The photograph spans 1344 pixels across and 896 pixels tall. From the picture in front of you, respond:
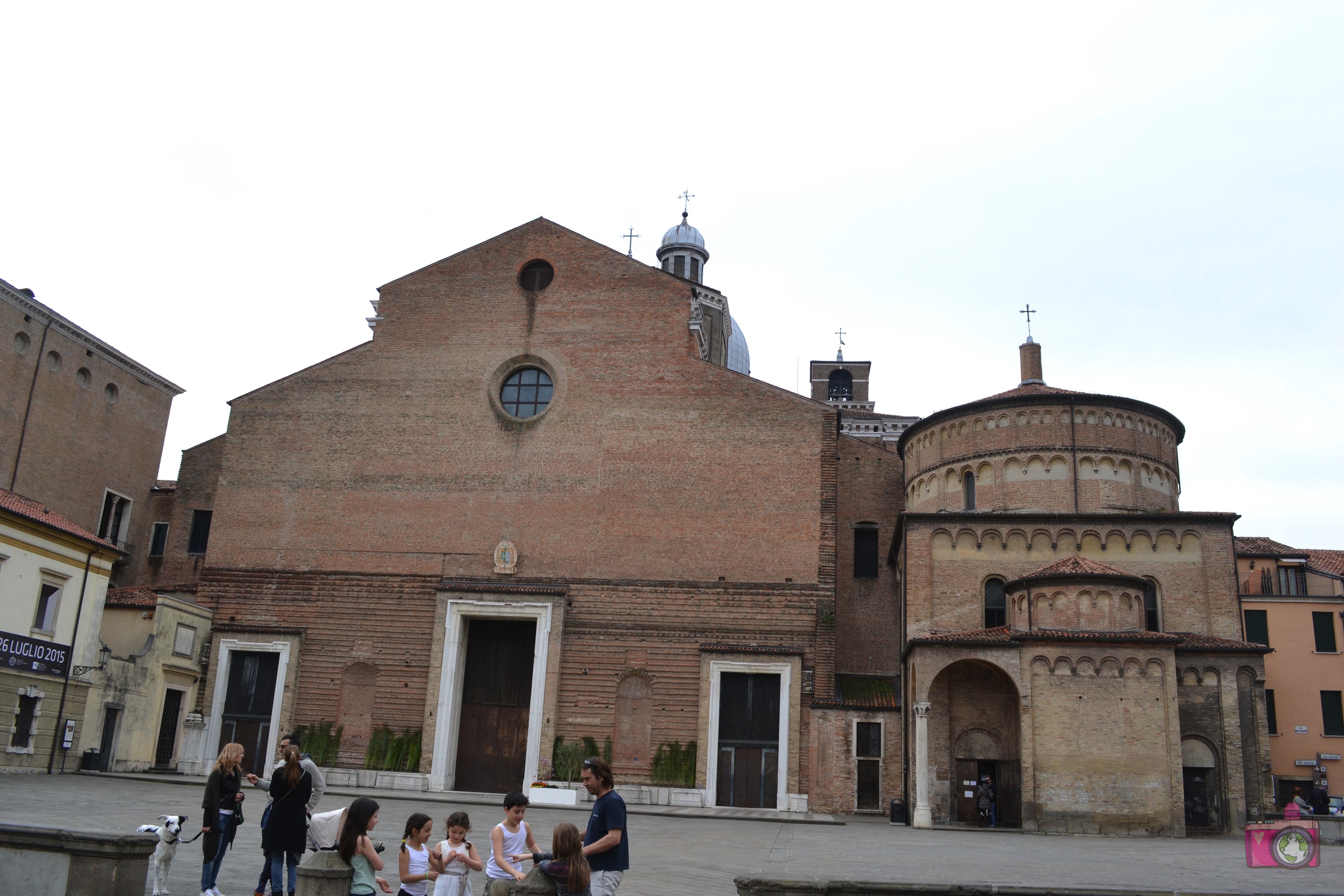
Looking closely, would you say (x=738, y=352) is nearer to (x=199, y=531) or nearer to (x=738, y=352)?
(x=738, y=352)

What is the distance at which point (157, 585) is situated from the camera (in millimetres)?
32750

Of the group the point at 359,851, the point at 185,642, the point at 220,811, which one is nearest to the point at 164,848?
the point at 220,811

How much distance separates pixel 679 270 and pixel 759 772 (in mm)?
32204

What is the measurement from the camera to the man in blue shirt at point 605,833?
27.1 feet

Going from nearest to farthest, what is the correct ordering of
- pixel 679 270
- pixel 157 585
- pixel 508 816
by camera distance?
1. pixel 508 816
2. pixel 157 585
3. pixel 679 270

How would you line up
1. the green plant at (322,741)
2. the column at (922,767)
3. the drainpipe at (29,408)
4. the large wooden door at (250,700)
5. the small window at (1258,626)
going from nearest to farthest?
the column at (922,767), the green plant at (322,741), the large wooden door at (250,700), the drainpipe at (29,408), the small window at (1258,626)

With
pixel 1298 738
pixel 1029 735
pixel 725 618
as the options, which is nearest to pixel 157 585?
pixel 725 618

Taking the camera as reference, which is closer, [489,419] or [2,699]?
[2,699]

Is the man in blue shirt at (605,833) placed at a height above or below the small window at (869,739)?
below

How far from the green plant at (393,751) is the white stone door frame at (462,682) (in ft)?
2.20

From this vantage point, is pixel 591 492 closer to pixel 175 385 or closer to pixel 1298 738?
pixel 175 385

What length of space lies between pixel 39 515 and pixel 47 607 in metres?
2.15

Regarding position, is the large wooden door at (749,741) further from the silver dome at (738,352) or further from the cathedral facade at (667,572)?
the silver dome at (738,352)

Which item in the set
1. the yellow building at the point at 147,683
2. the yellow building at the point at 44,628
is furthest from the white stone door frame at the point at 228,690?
the yellow building at the point at 44,628
